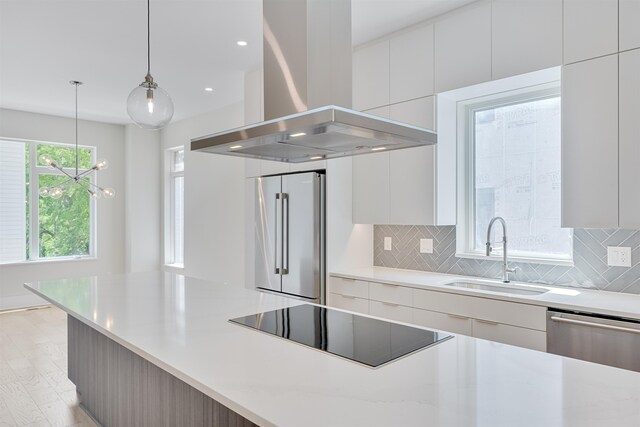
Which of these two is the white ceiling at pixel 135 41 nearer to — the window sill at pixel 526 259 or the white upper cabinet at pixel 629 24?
the white upper cabinet at pixel 629 24

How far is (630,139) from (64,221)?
280 inches

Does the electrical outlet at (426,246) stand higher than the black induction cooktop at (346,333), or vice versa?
the electrical outlet at (426,246)

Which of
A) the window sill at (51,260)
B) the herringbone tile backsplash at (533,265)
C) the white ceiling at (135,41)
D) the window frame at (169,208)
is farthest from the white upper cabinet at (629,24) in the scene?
the window sill at (51,260)

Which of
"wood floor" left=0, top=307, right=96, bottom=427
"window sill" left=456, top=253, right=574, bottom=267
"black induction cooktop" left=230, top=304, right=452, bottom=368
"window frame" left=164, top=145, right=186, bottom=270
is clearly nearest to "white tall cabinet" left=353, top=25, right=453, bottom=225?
"window sill" left=456, top=253, right=574, bottom=267

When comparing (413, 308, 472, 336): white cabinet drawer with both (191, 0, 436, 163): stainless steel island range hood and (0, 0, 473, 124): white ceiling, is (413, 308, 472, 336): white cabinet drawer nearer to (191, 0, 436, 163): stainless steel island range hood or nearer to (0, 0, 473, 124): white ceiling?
(191, 0, 436, 163): stainless steel island range hood

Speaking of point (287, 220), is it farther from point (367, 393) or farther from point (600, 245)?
point (367, 393)

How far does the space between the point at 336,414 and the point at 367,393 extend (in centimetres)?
15

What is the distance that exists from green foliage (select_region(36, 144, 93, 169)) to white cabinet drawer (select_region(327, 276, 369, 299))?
5222 millimetres

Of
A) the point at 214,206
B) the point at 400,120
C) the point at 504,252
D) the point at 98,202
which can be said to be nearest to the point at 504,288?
the point at 504,252

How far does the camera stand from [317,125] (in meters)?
1.67

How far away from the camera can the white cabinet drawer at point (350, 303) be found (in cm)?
335

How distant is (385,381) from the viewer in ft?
4.21

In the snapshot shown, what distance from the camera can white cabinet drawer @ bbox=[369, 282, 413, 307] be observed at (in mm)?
3066

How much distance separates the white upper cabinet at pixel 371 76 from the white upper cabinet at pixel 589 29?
4.40 ft
